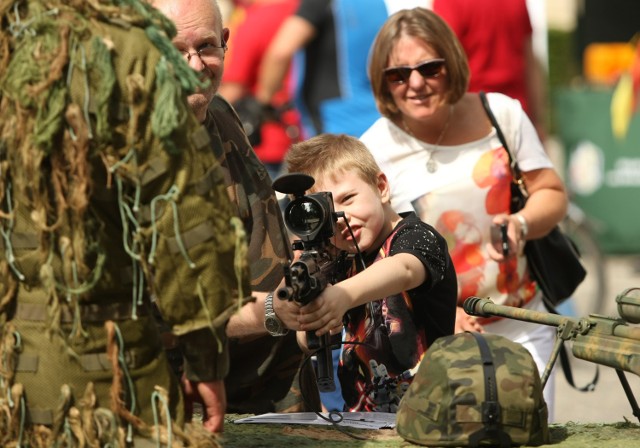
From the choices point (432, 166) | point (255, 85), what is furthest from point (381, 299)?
point (255, 85)

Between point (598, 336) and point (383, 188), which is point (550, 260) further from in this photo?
point (598, 336)

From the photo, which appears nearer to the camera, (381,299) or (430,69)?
(381,299)

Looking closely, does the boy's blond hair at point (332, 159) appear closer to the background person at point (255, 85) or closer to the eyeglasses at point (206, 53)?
the eyeglasses at point (206, 53)

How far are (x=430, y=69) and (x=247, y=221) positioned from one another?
37.8 inches

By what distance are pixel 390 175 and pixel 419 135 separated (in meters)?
0.19

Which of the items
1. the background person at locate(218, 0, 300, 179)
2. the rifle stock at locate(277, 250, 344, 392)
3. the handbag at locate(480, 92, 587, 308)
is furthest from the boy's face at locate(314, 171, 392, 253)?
the background person at locate(218, 0, 300, 179)

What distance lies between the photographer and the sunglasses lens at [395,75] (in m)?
4.58

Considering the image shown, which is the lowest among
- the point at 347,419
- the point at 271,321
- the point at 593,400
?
the point at 347,419

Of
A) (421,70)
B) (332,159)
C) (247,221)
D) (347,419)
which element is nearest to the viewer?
(347,419)

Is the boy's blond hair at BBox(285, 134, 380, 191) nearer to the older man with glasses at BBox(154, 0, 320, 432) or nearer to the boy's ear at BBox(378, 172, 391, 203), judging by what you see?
the boy's ear at BBox(378, 172, 391, 203)

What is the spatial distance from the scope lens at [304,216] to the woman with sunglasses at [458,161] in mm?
1367

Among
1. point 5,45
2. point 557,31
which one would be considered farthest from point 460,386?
point 557,31

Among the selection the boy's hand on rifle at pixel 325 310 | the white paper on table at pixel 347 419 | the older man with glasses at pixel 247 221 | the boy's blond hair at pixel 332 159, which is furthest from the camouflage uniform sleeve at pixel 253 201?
the boy's hand on rifle at pixel 325 310

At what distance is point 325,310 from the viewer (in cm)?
313
